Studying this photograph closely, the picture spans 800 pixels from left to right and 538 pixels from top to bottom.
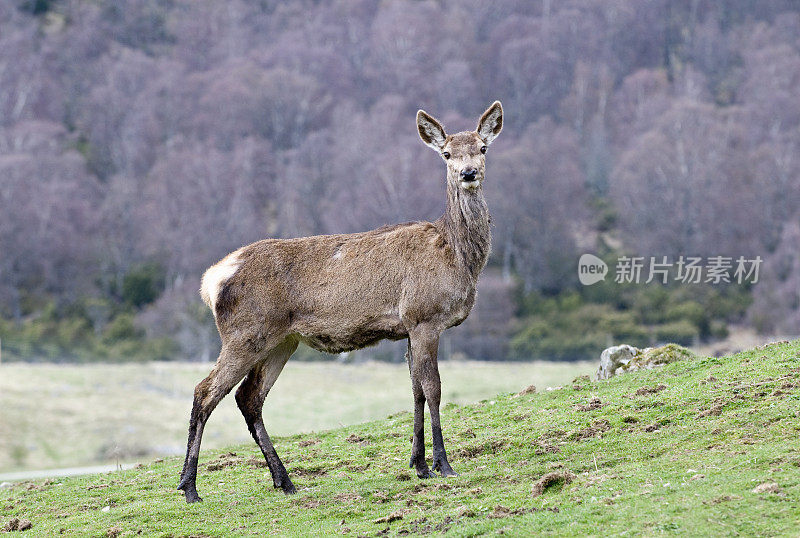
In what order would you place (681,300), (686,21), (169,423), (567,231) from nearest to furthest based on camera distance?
(169,423), (681,300), (567,231), (686,21)

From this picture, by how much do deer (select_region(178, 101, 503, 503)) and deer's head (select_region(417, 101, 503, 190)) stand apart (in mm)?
20

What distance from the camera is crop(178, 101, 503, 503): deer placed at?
41.2ft

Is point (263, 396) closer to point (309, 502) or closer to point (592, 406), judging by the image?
point (309, 502)

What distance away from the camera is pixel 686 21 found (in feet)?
437

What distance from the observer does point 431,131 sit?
531 inches

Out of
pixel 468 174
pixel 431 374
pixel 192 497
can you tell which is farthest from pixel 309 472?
pixel 468 174

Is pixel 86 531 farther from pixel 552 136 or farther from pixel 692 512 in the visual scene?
pixel 552 136

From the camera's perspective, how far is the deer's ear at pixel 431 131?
43.8 ft

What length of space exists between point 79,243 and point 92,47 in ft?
166

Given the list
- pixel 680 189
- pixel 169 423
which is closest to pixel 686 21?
pixel 680 189

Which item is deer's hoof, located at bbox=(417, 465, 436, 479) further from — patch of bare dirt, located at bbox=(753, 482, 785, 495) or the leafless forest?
the leafless forest

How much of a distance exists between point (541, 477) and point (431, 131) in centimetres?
508

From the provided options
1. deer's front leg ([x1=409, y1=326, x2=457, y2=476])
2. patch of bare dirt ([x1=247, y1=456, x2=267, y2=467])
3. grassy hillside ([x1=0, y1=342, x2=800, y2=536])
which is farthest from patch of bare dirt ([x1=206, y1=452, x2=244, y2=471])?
deer's front leg ([x1=409, y1=326, x2=457, y2=476])

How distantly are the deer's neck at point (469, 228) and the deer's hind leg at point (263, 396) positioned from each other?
8.83ft
